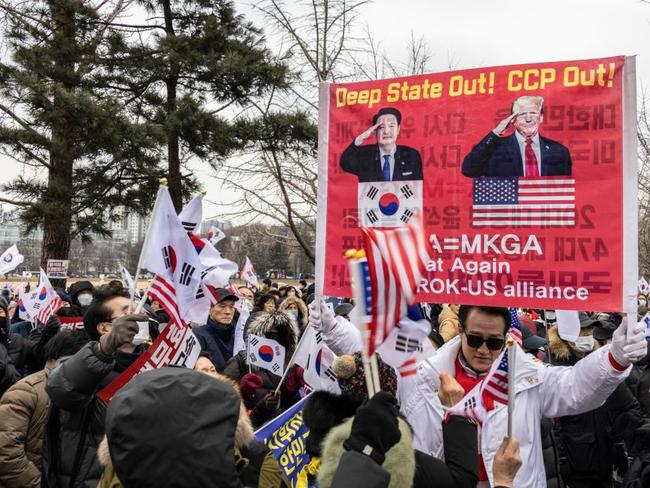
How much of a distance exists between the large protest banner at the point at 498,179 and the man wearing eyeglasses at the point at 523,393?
0.67 ft

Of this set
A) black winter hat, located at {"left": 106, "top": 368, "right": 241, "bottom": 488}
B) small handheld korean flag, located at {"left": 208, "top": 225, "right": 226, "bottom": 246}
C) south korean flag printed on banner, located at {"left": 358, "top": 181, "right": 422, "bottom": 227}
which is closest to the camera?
black winter hat, located at {"left": 106, "top": 368, "right": 241, "bottom": 488}

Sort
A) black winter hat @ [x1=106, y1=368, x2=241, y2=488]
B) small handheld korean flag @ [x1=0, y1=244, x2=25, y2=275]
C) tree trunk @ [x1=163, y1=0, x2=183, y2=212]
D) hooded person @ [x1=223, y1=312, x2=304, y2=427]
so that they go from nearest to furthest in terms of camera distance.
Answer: black winter hat @ [x1=106, y1=368, x2=241, y2=488]
hooded person @ [x1=223, y1=312, x2=304, y2=427]
small handheld korean flag @ [x1=0, y1=244, x2=25, y2=275]
tree trunk @ [x1=163, y1=0, x2=183, y2=212]

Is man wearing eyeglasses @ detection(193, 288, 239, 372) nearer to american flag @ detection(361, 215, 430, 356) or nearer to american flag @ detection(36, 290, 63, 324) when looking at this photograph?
american flag @ detection(36, 290, 63, 324)

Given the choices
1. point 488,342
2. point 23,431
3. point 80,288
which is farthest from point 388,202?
point 80,288

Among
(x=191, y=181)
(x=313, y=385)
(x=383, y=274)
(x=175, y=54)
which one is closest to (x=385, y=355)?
(x=383, y=274)

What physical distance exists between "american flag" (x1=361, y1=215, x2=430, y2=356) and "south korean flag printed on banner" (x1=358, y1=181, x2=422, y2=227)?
2.87ft

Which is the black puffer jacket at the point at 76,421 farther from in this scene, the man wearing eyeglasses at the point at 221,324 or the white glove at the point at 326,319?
the man wearing eyeglasses at the point at 221,324

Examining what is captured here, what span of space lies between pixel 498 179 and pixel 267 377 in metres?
2.52

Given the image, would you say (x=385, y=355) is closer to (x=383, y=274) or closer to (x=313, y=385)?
(x=383, y=274)

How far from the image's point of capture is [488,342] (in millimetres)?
2904

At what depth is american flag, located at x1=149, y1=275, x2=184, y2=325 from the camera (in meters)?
3.77

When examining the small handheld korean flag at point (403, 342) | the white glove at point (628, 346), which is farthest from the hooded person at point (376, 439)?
the white glove at point (628, 346)

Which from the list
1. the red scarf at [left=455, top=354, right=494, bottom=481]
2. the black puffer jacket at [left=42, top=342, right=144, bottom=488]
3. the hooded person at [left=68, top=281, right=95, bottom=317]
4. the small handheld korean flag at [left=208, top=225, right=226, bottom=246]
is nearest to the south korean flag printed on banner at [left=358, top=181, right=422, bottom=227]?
the red scarf at [left=455, top=354, right=494, bottom=481]

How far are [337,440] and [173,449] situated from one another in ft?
1.96
